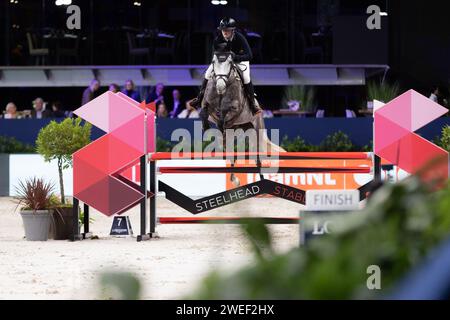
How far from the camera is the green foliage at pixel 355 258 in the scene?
1355 mm

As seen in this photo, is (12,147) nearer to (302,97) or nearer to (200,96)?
(200,96)

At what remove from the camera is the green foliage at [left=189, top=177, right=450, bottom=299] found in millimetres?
1355

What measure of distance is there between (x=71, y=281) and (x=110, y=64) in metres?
18.0

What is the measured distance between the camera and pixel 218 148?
17188 mm

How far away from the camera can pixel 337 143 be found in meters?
19.5

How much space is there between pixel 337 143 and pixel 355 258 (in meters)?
18.3

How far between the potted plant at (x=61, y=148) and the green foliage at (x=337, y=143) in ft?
26.2

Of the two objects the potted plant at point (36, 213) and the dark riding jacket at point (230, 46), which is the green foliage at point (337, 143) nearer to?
the dark riding jacket at point (230, 46)

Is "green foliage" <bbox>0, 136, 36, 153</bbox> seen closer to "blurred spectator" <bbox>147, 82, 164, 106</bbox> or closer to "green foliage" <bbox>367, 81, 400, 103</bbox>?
"blurred spectator" <bbox>147, 82, 164, 106</bbox>

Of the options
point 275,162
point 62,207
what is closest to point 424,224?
point 62,207

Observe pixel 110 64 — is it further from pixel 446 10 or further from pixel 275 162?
pixel 275 162

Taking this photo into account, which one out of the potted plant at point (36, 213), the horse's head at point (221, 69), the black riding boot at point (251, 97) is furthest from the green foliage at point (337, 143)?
the potted plant at point (36, 213)

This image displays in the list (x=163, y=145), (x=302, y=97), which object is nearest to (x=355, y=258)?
(x=163, y=145)

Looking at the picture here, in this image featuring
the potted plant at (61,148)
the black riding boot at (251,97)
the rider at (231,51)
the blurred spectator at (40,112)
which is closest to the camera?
the potted plant at (61,148)
